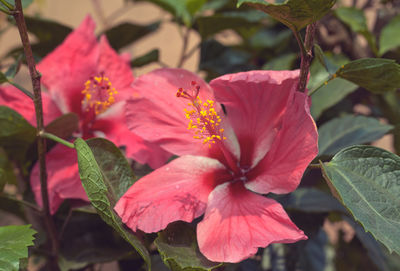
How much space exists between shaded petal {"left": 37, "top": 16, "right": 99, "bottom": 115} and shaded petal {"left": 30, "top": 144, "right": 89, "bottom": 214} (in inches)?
4.1

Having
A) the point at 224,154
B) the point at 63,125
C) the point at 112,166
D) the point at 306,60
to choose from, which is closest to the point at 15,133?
the point at 63,125

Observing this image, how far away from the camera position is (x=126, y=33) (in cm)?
88

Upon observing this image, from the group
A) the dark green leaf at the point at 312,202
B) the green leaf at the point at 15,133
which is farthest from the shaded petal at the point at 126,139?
the dark green leaf at the point at 312,202

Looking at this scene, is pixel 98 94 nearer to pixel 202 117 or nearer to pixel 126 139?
pixel 126 139

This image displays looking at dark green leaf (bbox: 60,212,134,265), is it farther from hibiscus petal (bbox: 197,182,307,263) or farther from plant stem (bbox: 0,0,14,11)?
plant stem (bbox: 0,0,14,11)

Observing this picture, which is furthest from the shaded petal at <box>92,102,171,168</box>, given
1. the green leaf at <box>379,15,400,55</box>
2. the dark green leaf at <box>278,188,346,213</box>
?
the green leaf at <box>379,15,400,55</box>

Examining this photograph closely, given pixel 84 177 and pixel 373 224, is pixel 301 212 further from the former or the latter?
pixel 84 177

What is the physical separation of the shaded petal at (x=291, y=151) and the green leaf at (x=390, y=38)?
1.29 ft

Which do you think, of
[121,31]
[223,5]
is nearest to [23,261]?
[121,31]

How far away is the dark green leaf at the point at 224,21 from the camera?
2.60ft

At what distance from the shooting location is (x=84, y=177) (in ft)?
1.44

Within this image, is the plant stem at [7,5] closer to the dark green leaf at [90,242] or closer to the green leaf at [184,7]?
the dark green leaf at [90,242]

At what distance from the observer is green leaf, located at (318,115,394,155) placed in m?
0.65

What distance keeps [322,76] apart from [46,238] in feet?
1.75
